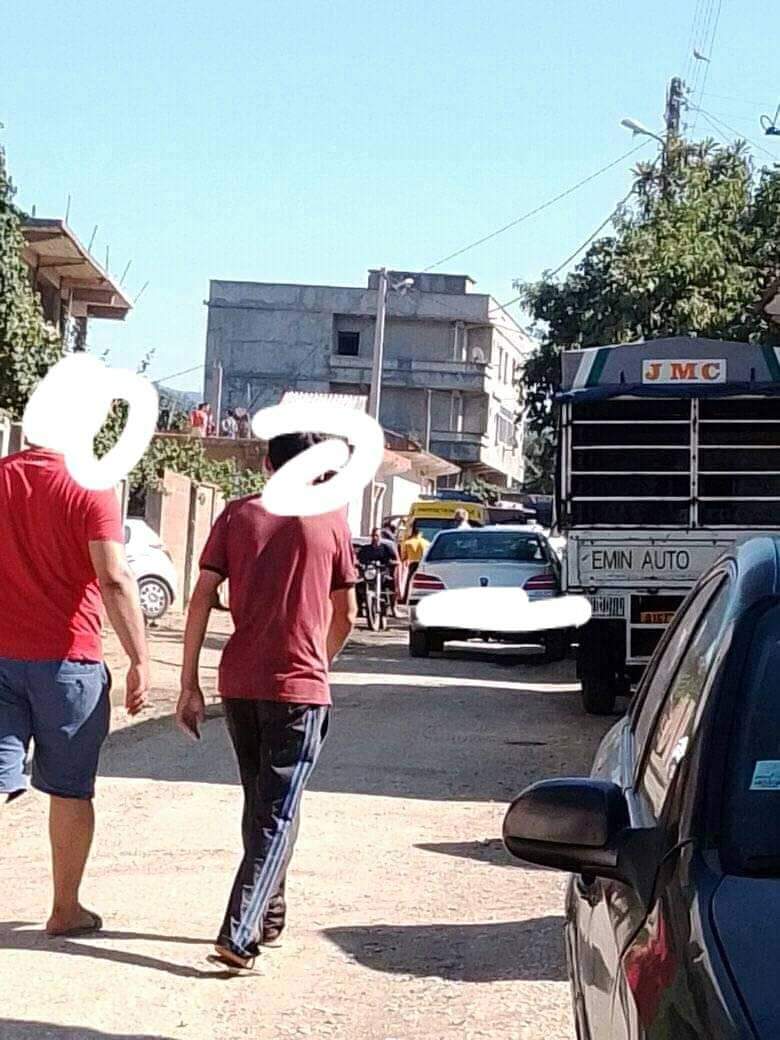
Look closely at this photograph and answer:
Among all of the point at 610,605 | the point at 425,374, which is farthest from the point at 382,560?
the point at 425,374

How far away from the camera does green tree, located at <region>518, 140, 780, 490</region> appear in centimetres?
2867

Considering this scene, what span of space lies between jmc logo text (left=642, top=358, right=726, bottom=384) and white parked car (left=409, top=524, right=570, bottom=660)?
603 centimetres

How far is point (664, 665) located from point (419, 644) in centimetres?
1652

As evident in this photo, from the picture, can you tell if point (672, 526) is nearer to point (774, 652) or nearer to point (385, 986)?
point (385, 986)

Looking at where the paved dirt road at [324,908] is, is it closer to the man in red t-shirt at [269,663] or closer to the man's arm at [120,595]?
the man in red t-shirt at [269,663]

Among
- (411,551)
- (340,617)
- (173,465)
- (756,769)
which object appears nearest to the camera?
(756,769)

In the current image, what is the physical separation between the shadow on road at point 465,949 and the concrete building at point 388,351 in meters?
65.3

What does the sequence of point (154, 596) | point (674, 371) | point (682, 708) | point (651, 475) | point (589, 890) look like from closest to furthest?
point (682, 708) → point (589, 890) → point (674, 371) → point (651, 475) → point (154, 596)

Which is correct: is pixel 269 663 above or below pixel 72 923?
above

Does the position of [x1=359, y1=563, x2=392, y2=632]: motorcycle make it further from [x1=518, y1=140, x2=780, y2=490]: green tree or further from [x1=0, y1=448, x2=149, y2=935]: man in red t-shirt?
[x1=0, y1=448, x2=149, y2=935]: man in red t-shirt

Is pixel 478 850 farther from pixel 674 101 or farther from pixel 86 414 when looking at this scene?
pixel 674 101

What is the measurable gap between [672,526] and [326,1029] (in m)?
9.15

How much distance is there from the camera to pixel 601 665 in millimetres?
14633

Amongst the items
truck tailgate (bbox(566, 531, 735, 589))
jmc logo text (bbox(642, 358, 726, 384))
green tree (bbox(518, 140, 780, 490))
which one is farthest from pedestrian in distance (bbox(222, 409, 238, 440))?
truck tailgate (bbox(566, 531, 735, 589))
